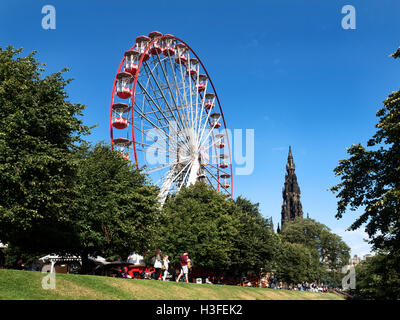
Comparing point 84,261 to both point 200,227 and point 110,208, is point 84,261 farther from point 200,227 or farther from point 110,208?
point 200,227

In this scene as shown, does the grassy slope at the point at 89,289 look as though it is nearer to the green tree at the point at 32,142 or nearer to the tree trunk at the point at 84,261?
the green tree at the point at 32,142

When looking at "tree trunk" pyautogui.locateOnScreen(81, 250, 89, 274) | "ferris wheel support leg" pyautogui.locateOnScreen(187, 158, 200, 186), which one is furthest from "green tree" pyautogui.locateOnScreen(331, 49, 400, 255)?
"ferris wheel support leg" pyautogui.locateOnScreen(187, 158, 200, 186)

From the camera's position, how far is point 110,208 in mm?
29344

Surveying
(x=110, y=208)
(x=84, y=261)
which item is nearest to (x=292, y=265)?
(x=84, y=261)

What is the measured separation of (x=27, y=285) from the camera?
41.4 feet

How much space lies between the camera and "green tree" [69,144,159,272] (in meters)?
28.0

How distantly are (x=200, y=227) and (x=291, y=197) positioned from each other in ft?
462

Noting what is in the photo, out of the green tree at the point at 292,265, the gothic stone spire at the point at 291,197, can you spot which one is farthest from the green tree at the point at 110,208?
the gothic stone spire at the point at 291,197

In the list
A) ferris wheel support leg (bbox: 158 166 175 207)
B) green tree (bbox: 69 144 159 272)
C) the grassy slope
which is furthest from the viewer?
ferris wheel support leg (bbox: 158 166 175 207)

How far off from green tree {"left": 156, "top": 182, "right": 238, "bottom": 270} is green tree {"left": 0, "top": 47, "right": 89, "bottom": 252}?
52.4ft

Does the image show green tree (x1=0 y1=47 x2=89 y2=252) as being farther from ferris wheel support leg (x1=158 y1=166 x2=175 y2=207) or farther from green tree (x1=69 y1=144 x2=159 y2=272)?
ferris wheel support leg (x1=158 y1=166 x2=175 y2=207)

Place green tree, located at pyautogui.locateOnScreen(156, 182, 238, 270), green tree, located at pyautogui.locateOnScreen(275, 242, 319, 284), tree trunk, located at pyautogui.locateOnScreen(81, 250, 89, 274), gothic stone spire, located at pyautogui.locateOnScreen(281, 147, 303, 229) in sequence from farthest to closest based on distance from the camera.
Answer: gothic stone spire, located at pyautogui.locateOnScreen(281, 147, 303, 229) → green tree, located at pyautogui.locateOnScreen(275, 242, 319, 284) → green tree, located at pyautogui.locateOnScreen(156, 182, 238, 270) → tree trunk, located at pyautogui.locateOnScreen(81, 250, 89, 274)
